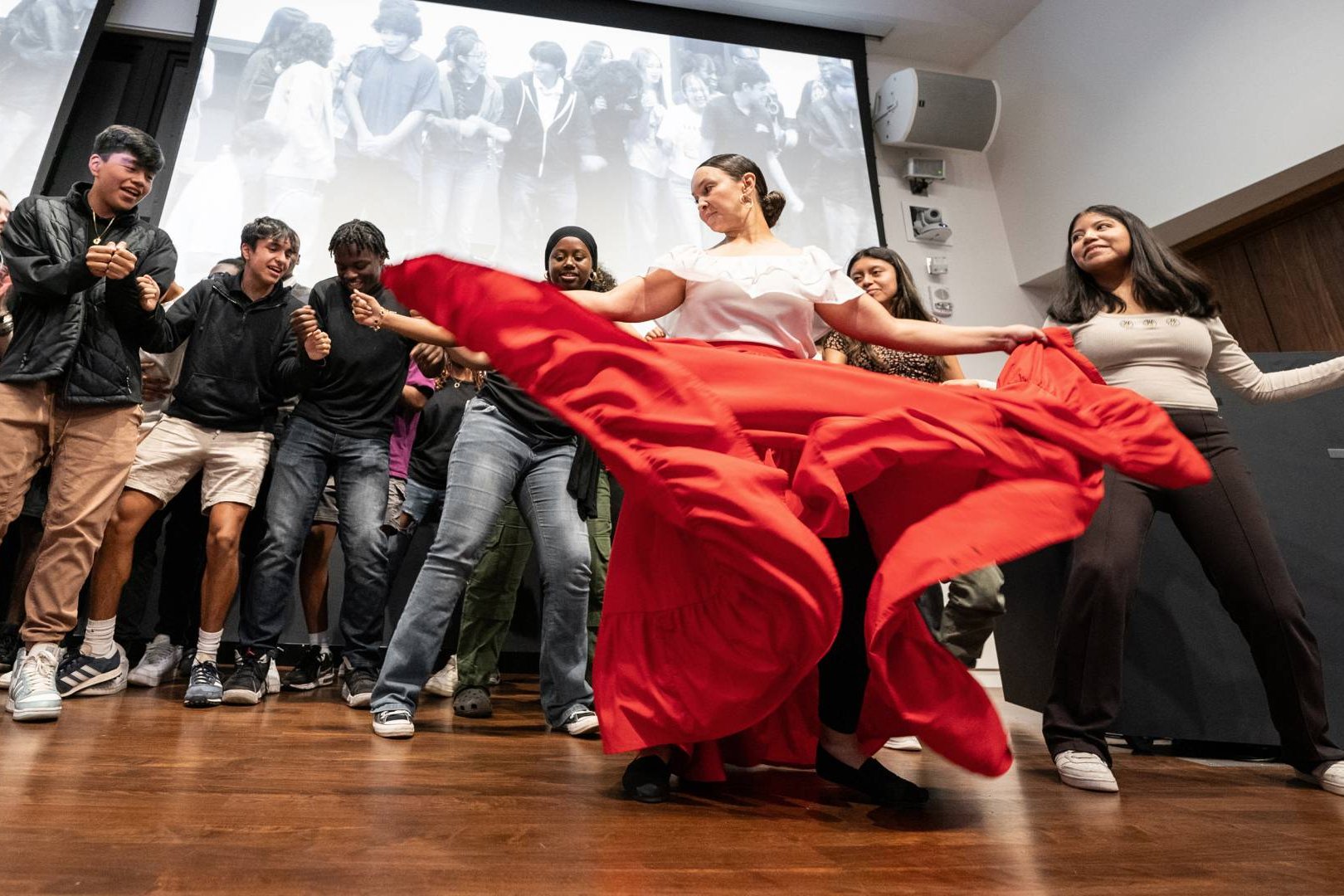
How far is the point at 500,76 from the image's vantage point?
4.58m

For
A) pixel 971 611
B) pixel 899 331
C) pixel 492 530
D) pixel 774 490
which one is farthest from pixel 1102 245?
pixel 492 530

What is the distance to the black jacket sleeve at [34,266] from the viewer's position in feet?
7.20

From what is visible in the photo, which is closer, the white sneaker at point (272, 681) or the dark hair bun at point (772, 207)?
the dark hair bun at point (772, 207)

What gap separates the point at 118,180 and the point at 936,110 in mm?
4454

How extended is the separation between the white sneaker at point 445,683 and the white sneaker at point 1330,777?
2.35m

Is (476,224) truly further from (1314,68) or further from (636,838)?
(1314,68)

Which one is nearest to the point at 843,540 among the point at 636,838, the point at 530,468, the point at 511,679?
the point at 636,838

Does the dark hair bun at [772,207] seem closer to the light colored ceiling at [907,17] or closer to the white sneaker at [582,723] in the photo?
Result: the white sneaker at [582,723]

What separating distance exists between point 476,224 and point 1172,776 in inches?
148

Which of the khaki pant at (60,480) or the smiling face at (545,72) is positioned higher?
the smiling face at (545,72)

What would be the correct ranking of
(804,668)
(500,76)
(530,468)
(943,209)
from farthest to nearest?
(943,209), (500,76), (530,468), (804,668)

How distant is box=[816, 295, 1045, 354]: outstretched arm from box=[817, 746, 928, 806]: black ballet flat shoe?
0.82m

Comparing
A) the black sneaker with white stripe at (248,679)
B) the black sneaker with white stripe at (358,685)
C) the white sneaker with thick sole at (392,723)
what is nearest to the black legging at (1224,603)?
the white sneaker with thick sole at (392,723)

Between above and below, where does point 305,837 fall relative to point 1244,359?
below
